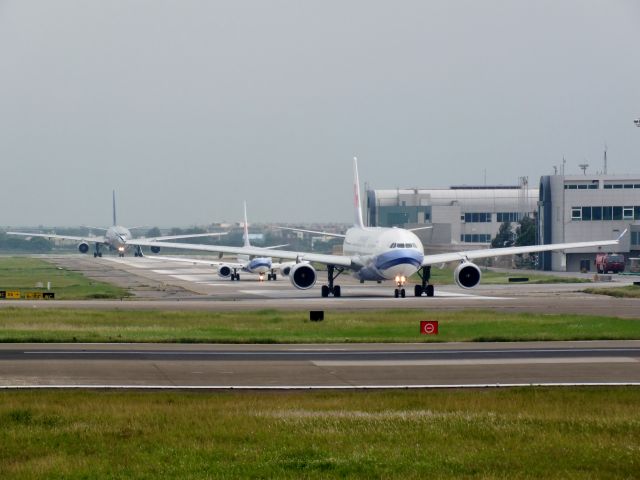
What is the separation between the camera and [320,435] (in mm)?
22812

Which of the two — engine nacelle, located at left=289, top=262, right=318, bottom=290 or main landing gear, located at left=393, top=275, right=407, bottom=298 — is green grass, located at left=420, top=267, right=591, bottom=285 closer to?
main landing gear, located at left=393, top=275, right=407, bottom=298

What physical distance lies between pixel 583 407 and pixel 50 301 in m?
57.1

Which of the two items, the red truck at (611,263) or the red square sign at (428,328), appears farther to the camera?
the red truck at (611,263)

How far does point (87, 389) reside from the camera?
30953mm

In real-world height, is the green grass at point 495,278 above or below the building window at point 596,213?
below

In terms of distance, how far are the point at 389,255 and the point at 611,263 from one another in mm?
49324

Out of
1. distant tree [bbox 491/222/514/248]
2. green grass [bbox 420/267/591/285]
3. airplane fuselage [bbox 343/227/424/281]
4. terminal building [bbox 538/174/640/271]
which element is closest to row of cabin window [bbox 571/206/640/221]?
terminal building [bbox 538/174/640/271]

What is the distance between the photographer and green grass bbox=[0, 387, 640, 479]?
1964 cm

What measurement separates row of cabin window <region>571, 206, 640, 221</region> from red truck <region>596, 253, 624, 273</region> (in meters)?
13.9

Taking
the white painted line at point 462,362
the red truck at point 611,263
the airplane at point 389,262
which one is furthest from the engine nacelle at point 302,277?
the red truck at point 611,263

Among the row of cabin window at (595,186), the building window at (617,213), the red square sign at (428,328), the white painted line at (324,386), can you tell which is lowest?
the red square sign at (428,328)

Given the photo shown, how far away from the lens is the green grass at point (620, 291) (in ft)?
275

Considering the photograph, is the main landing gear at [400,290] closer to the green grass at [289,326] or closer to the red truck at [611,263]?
the green grass at [289,326]

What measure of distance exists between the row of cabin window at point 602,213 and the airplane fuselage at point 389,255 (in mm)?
56223
